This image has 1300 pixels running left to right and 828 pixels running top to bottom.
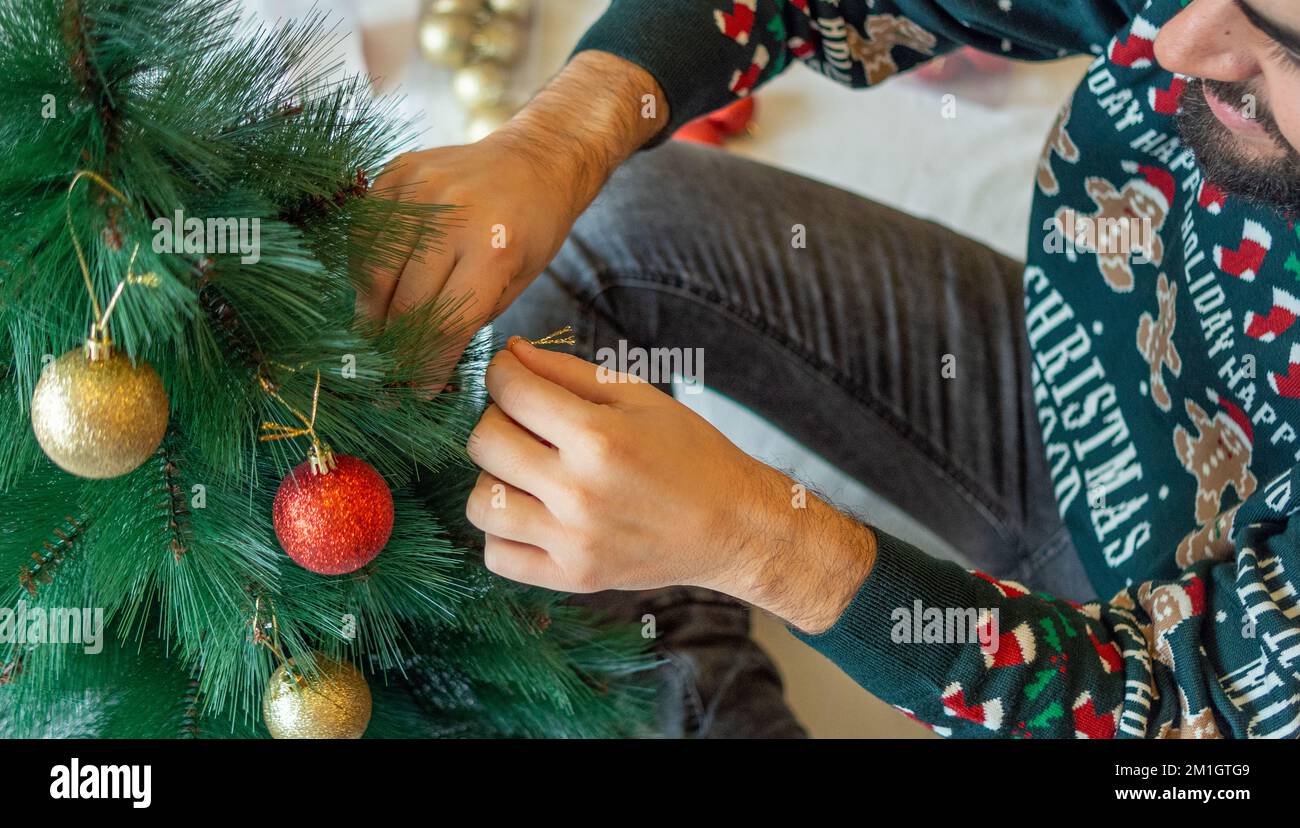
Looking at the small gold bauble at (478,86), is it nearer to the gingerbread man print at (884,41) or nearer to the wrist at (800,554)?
the gingerbread man print at (884,41)

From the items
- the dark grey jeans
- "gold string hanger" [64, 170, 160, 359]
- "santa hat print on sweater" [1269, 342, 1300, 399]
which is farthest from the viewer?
the dark grey jeans

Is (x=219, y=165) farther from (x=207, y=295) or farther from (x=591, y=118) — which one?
(x=591, y=118)

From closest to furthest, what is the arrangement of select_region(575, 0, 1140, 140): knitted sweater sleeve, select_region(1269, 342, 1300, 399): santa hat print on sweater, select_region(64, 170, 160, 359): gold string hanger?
select_region(64, 170, 160, 359): gold string hanger, select_region(1269, 342, 1300, 399): santa hat print on sweater, select_region(575, 0, 1140, 140): knitted sweater sleeve

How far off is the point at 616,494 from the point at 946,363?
483mm

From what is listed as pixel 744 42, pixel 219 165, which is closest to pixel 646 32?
pixel 744 42

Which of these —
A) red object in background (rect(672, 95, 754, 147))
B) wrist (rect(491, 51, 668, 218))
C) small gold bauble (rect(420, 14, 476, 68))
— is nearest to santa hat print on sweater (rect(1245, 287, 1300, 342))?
wrist (rect(491, 51, 668, 218))

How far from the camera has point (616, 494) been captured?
0.43 metres

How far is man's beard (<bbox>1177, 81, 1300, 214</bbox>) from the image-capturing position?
1.78ft

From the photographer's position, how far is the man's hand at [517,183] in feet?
1.57

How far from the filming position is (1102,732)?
54 cm

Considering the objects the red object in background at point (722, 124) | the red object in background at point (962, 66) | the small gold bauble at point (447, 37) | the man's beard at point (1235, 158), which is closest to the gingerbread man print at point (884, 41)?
the man's beard at point (1235, 158)

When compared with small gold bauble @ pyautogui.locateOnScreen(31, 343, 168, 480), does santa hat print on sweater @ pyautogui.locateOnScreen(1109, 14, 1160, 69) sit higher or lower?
higher

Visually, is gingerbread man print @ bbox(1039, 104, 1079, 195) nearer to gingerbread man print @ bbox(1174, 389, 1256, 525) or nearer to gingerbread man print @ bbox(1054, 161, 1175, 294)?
gingerbread man print @ bbox(1054, 161, 1175, 294)
